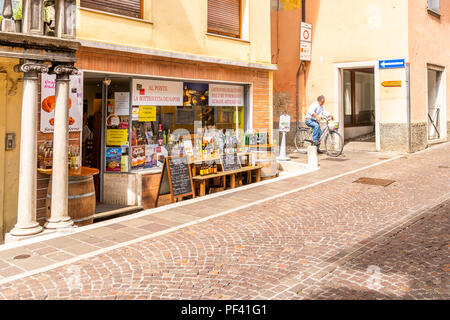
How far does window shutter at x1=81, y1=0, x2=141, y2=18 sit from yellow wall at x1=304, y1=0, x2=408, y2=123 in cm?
929

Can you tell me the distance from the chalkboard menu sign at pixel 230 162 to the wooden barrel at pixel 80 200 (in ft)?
12.4

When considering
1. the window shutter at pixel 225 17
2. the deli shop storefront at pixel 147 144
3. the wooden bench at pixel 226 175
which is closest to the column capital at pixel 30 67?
the deli shop storefront at pixel 147 144

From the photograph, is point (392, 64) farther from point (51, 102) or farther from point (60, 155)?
point (60, 155)

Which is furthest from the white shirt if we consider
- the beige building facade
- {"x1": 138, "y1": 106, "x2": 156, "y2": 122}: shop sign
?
{"x1": 138, "y1": 106, "x2": 156, "y2": 122}: shop sign

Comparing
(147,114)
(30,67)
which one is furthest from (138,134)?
(30,67)

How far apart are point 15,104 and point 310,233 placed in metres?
5.35

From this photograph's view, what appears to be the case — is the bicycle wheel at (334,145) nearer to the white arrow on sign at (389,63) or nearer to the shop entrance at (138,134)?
the white arrow on sign at (389,63)

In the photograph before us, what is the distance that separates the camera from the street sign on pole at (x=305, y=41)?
1592cm

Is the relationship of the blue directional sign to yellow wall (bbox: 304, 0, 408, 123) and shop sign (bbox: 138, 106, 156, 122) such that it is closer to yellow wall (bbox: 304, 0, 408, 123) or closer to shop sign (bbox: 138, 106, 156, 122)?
yellow wall (bbox: 304, 0, 408, 123)

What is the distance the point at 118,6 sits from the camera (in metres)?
8.57

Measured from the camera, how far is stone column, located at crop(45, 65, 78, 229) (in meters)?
6.21

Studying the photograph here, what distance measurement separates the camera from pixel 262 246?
5.49m
